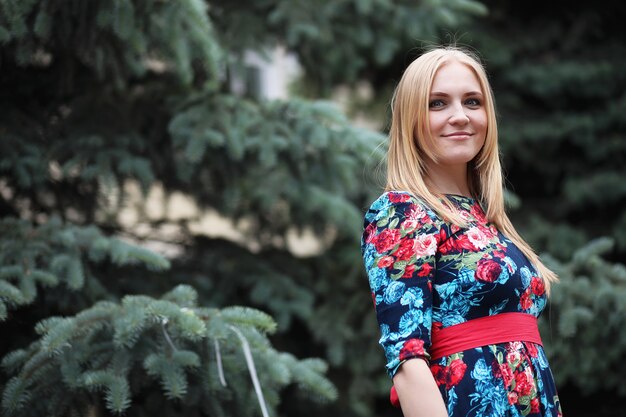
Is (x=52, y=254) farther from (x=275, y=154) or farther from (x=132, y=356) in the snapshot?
(x=275, y=154)

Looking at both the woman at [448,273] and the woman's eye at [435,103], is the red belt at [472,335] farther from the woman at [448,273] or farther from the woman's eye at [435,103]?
the woman's eye at [435,103]

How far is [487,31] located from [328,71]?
1.47 metres

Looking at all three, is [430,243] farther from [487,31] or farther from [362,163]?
[487,31]

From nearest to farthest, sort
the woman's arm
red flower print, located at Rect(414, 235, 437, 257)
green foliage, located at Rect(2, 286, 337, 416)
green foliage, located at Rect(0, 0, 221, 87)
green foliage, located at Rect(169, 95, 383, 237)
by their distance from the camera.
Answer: the woman's arm → red flower print, located at Rect(414, 235, 437, 257) → green foliage, located at Rect(2, 286, 337, 416) → green foliage, located at Rect(0, 0, 221, 87) → green foliage, located at Rect(169, 95, 383, 237)

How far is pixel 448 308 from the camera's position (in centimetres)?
191

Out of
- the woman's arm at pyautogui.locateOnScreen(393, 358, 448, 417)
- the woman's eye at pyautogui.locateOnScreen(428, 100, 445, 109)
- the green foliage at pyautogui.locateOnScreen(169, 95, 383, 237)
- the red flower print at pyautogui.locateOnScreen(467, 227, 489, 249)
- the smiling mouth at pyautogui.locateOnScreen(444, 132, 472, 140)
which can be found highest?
the green foliage at pyautogui.locateOnScreen(169, 95, 383, 237)

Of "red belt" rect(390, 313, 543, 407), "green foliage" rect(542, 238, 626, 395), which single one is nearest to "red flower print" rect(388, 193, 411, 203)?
"red belt" rect(390, 313, 543, 407)

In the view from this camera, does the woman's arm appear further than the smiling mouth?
No

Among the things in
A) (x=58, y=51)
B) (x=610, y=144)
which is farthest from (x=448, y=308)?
(x=610, y=144)

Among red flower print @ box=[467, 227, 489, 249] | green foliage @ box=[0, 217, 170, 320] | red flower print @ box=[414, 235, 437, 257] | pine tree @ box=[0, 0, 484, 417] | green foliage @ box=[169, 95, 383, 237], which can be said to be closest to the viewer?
red flower print @ box=[414, 235, 437, 257]

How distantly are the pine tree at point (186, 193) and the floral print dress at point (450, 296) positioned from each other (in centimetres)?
92

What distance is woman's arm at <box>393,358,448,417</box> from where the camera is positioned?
5.69 feet

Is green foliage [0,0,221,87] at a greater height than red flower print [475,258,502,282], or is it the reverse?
green foliage [0,0,221,87]

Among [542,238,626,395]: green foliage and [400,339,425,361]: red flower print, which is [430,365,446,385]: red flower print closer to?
[400,339,425,361]: red flower print
